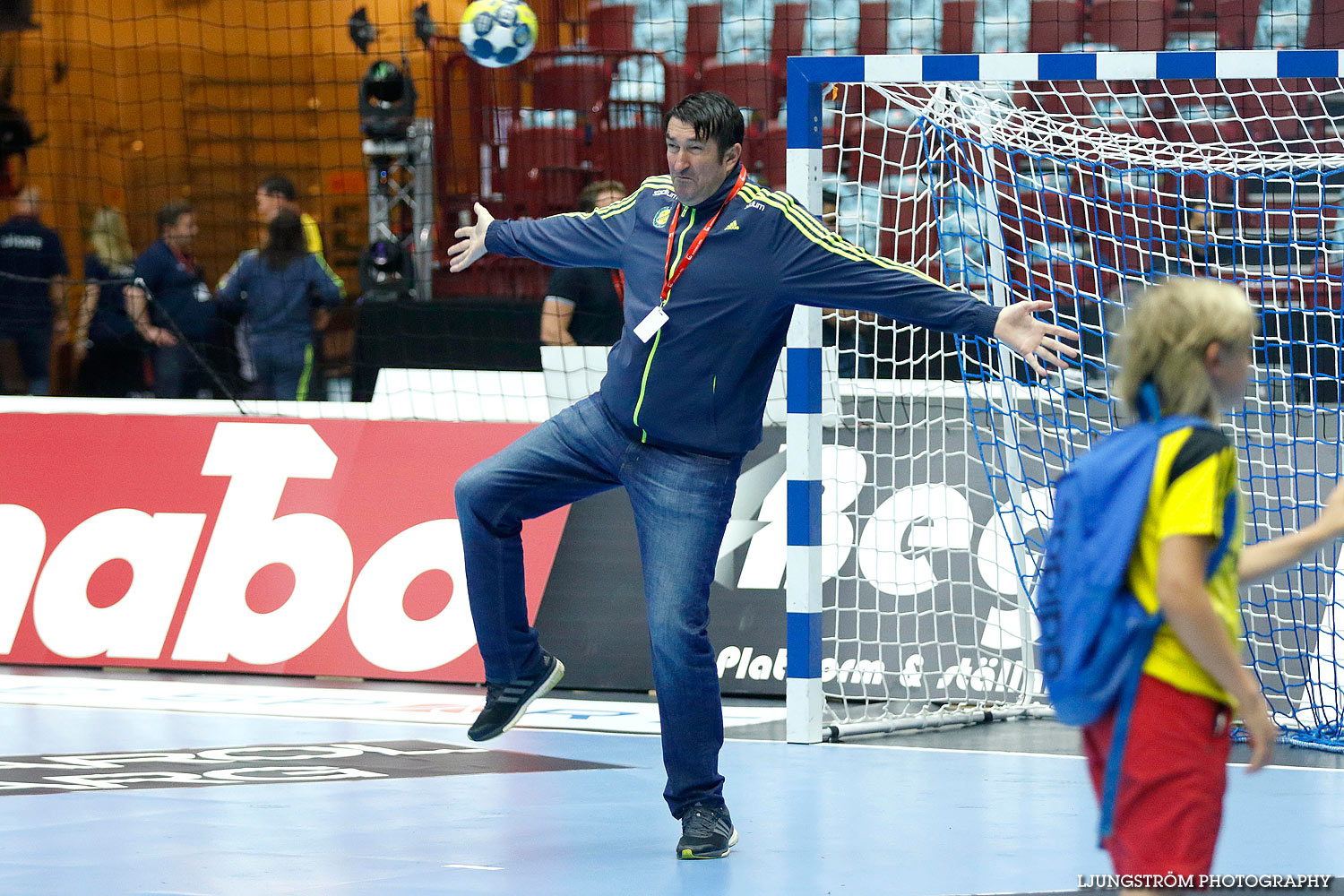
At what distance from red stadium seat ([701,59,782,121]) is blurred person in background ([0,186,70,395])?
5.03m

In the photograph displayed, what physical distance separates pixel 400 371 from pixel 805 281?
4.26 metres

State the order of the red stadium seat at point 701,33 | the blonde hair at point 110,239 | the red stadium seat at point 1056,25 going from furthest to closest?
the blonde hair at point 110,239
the red stadium seat at point 701,33
the red stadium seat at point 1056,25

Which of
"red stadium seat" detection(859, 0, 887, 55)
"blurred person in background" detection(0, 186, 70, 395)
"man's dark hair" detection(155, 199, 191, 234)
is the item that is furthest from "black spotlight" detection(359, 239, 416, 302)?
"red stadium seat" detection(859, 0, 887, 55)

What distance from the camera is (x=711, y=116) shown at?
479 cm

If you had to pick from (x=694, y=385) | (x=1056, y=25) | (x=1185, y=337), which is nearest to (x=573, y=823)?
(x=694, y=385)

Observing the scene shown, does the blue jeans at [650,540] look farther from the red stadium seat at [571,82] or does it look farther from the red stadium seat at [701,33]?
the red stadium seat at [701,33]

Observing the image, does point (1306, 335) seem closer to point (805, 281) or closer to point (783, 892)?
point (805, 281)

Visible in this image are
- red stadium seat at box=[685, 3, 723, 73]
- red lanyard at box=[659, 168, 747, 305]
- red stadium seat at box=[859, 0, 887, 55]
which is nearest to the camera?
red lanyard at box=[659, 168, 747, 305]

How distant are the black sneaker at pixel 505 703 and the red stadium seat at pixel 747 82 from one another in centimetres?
779

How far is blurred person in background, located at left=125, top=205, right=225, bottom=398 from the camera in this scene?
11320 millimetres

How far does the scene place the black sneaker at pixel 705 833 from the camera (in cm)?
480

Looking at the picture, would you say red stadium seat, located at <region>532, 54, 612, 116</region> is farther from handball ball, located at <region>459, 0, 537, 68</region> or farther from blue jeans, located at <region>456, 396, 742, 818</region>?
blue jeans, located at <region>456, 396, 742, 818</region>

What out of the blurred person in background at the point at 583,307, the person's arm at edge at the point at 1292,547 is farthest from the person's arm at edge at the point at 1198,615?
the blurred person in background at the point at 583,307

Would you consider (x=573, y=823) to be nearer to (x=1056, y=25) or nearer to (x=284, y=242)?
(x=284, y=242)
